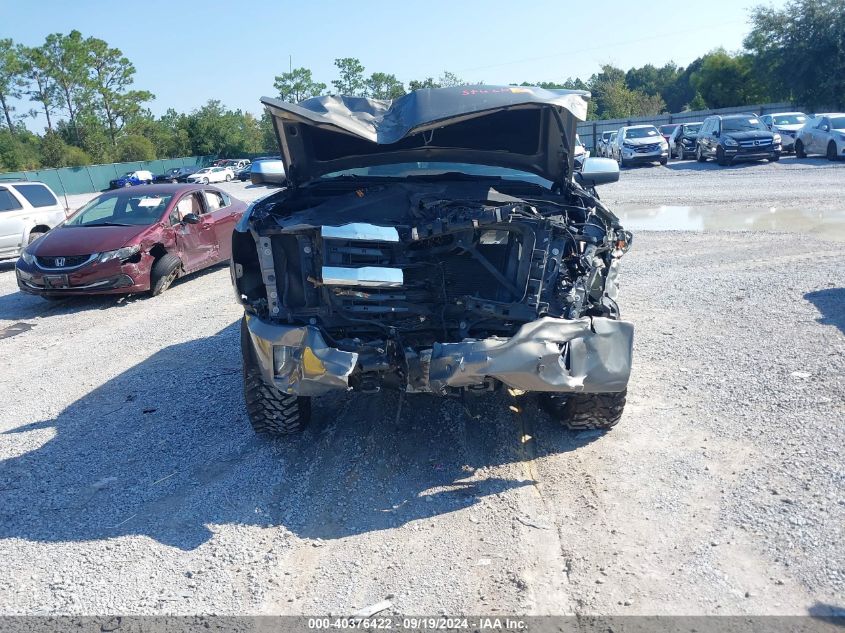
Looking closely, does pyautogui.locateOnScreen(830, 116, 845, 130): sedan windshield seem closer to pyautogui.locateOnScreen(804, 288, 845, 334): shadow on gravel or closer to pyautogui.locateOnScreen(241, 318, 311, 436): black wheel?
pyautogui.locateOnScreen(804, 288, 845, 334): shadow on gravel

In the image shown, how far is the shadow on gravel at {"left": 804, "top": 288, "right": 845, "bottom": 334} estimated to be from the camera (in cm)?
685

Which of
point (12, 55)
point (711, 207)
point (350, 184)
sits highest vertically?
point (12, 55)

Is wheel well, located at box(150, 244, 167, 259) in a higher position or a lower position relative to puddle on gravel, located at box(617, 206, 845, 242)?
higher

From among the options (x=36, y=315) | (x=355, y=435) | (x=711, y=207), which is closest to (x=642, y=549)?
(x=355, y=435)

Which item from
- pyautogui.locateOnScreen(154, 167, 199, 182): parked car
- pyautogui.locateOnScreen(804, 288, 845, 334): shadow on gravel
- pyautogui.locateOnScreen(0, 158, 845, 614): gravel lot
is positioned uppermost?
pyautogui.locateOnScreen(0, 158, 845, 614): gravel lot

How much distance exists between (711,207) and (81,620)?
14.6 metres

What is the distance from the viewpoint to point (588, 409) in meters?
4.76

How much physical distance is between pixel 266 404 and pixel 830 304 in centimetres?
579

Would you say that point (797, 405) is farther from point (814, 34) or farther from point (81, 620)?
point (814, 34)

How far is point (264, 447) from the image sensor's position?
4.99m

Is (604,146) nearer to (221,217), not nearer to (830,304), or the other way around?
(221,217)

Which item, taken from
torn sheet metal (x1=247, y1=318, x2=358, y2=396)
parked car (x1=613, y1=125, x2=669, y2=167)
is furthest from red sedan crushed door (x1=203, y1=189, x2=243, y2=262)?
parked car (x1=613, y1=125, x2=669, y2=167)

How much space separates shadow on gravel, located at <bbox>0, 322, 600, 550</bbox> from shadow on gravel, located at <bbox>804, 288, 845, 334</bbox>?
3391 mm

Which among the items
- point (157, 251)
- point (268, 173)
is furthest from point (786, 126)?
point (268, 173)
